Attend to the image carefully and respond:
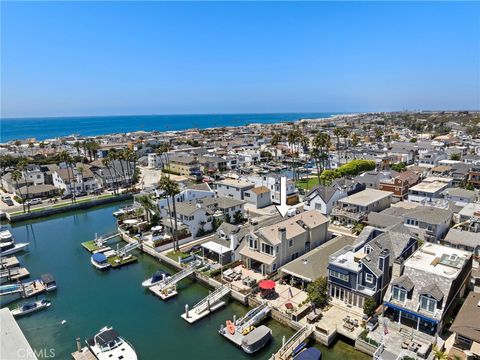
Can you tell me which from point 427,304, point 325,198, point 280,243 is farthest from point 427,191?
point 427,304

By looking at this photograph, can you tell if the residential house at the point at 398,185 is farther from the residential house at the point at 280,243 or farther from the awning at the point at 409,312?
the awning at the point at 409,312

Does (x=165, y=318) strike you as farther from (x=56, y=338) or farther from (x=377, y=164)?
(x=377, y=164)

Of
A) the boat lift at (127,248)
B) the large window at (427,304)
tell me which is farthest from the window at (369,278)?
the boat lift at (127,248)

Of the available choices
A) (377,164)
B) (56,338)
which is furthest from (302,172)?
(56,338)

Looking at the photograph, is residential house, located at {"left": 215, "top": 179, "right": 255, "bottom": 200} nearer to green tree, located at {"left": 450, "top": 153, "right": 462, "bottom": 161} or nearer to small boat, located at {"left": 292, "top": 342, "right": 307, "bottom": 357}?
small boat, located at {"left": 292, "top": 342, "right": 307, "bottom": 357}

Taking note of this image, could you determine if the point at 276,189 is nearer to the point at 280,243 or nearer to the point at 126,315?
the point at 280,243
